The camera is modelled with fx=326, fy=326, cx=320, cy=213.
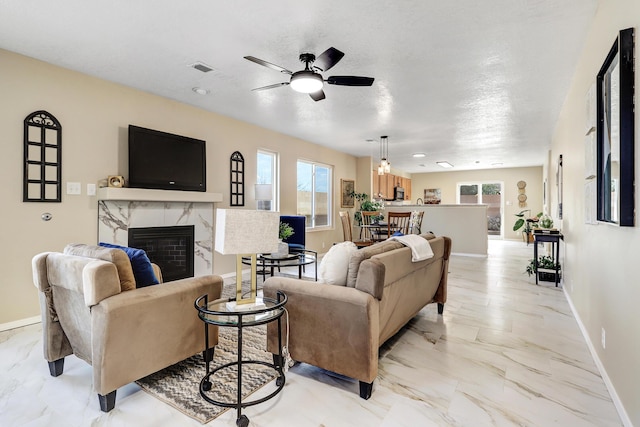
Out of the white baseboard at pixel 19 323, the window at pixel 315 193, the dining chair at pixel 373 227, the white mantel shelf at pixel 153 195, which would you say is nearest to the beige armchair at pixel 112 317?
the white baseboard at pixel 19 323

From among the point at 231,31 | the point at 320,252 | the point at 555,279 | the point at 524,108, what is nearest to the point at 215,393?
the point at 231,31

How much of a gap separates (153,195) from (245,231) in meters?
2.74

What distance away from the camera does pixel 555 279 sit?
15.0ft

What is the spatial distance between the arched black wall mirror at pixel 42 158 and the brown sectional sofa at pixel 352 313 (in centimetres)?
265

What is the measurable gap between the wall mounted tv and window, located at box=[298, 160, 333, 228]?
2593 mm

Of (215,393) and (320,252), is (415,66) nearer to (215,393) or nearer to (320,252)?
(215,393)

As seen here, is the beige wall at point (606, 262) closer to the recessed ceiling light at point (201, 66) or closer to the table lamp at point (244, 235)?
the table lamp at point (244, 235)

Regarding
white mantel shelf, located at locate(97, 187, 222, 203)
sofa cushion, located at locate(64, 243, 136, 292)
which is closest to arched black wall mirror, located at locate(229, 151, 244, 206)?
white mantel shelf, located at locate(97, 187, 222, 203)

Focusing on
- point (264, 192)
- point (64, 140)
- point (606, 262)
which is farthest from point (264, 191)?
point (606, 262)

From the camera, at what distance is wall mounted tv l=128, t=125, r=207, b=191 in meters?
3.86

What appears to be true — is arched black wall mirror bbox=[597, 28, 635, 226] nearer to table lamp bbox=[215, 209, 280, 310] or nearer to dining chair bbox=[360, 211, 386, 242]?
table lamp bbox=[215, 209, 280, 310]

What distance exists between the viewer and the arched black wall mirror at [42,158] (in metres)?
3.10

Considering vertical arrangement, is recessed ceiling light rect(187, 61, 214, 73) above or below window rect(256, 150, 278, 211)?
above

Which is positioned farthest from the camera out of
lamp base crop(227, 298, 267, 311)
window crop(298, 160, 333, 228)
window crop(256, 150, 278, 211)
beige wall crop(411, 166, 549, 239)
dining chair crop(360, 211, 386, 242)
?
beige wall crop(411, 166, 549, 239)
